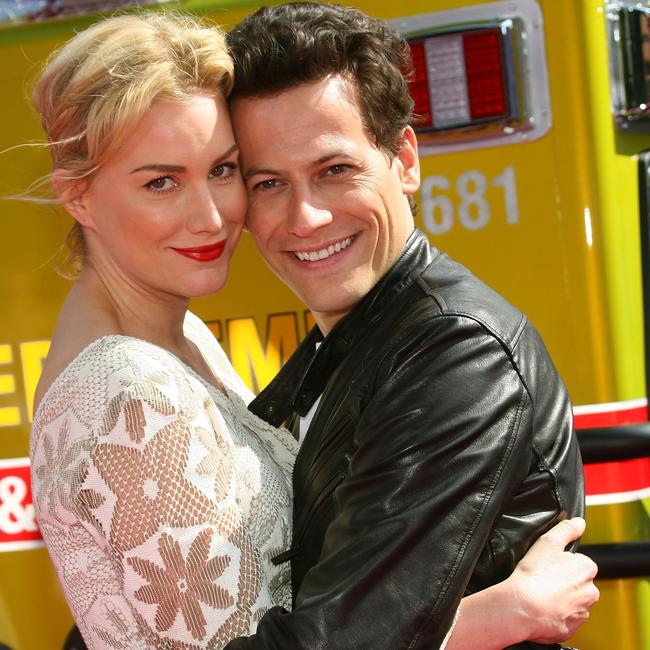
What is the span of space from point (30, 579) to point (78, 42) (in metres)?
1.67

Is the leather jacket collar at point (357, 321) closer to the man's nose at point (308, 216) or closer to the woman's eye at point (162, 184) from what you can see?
the man's nose at point (308, 216)

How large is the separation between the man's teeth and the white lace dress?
39cm

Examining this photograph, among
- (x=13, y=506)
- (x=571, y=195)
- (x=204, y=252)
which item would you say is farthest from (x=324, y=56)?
(x=13, y=506)

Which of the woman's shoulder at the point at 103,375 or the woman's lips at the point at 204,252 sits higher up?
the woman's lips at the point at 204,252

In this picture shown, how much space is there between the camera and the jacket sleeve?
1602mm

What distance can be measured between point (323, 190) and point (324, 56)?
255 millimetres

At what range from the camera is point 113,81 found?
6.34 ft

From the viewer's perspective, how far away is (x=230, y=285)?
9.74 feet

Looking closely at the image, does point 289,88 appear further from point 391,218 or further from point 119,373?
point 119,373

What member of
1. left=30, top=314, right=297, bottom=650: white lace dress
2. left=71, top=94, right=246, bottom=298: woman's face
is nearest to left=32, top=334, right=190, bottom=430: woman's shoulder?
left=30, top=314, right=297, bottom=650: white lace dress

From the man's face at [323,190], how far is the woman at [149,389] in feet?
0.20

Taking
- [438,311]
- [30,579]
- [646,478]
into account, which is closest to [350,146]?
[438,311]

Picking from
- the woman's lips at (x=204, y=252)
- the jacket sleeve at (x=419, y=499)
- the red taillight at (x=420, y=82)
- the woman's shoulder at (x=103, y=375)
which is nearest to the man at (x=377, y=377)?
the jacket sleeve at (x=419, y=499)

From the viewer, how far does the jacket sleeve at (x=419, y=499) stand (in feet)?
5.25
